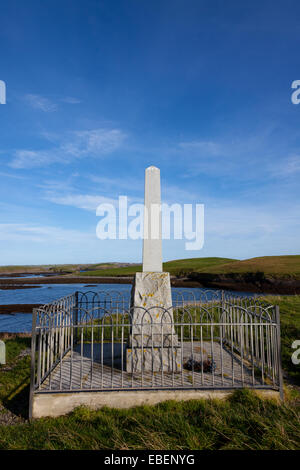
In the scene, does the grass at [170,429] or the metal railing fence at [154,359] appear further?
the metal railing fence at [154,359]

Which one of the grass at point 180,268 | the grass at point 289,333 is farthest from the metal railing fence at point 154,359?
the grass at point 180,268

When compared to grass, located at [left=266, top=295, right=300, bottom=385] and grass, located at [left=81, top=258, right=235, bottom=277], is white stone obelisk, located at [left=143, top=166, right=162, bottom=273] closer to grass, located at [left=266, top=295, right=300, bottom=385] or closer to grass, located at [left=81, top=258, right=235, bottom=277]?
grass, located at [left=266, top=295, right=300, bottom=385]

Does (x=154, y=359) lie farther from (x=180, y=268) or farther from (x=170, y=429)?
(x=180, y=268)

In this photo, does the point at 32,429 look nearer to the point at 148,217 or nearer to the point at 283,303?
the point at 148,217

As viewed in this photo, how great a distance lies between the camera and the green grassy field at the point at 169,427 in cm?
335

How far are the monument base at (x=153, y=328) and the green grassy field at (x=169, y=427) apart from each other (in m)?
1.25

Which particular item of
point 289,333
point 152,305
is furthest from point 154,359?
point 289,333

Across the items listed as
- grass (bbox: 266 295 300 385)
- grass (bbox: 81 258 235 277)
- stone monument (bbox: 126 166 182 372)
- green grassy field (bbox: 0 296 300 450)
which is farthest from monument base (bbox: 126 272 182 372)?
grass (bbox: 81 258 235 277)

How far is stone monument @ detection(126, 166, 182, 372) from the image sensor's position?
19.7ft

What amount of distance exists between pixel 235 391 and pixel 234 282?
48360mm

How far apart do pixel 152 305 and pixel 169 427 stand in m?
2.70

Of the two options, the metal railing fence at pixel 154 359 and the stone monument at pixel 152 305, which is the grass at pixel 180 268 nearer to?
the metal railing fence at pixel 154 359
